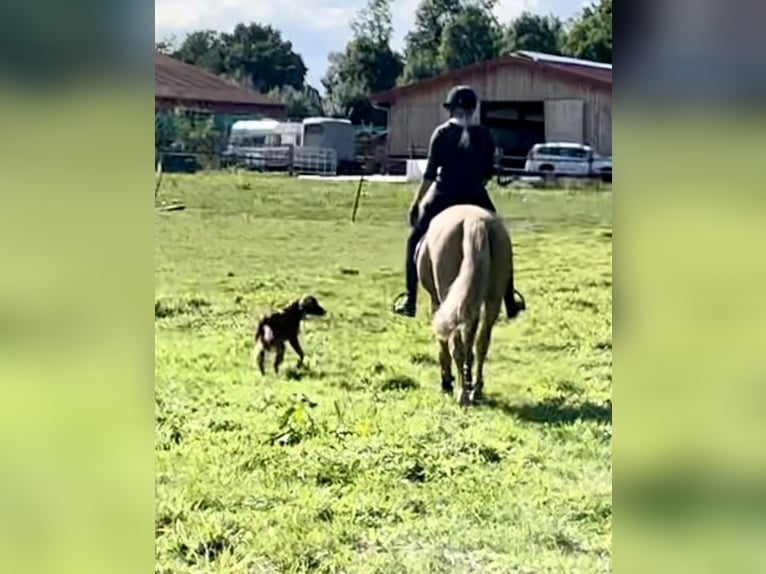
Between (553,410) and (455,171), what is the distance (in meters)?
0.50

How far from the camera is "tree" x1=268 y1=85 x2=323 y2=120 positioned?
213 cm

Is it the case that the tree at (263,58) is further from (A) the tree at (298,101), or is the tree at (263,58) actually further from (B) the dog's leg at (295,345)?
(B) the dog's leg at (295,345)

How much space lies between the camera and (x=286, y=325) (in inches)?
84.4

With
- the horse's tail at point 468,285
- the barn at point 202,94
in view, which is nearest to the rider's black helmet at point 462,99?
the horse's tail at point 468,285

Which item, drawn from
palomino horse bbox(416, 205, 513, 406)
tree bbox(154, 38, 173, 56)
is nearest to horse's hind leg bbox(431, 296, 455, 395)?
palomino horse bbox(416, 205, 513, 406)

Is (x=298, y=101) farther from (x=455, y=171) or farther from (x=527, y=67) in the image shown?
(x=527, y=67)

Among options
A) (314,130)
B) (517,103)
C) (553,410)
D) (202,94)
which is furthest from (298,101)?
(553,410)

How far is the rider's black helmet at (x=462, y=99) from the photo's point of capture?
2.07 m
